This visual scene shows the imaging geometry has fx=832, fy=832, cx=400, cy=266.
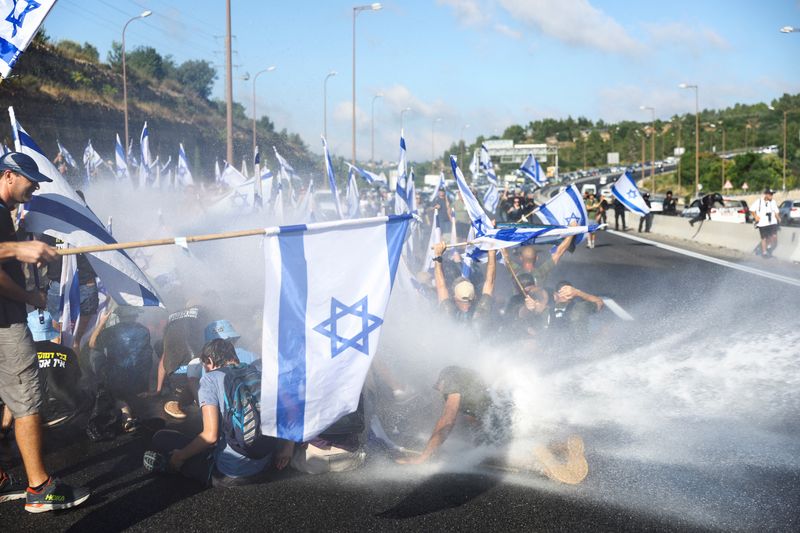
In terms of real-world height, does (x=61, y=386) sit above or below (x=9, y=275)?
below

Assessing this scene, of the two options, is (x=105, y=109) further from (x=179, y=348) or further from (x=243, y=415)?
(x=243, y=415)

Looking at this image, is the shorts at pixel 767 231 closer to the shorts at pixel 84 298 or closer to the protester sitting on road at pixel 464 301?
the protester sitting on road at pixel 464 301

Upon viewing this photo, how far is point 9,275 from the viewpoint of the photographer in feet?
15.6

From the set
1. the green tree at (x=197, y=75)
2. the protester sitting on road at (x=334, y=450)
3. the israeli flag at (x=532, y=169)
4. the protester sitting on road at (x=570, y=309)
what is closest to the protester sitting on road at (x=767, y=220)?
the israeli flag at (x=532, y=169)

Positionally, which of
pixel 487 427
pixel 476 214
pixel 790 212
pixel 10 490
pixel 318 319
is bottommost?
pixel 10 490

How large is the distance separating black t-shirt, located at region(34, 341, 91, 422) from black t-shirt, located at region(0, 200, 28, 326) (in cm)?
148

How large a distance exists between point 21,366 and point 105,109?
46.4m

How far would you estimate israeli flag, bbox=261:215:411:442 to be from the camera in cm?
461

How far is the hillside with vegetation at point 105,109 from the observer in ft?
129

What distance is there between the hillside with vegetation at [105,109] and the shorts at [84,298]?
18706 mm

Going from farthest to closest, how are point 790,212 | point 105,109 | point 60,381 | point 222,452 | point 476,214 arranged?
point 105,109
point 790,212
point 476,214
point 60,381
point 222,452

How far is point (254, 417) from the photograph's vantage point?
16.9 ft

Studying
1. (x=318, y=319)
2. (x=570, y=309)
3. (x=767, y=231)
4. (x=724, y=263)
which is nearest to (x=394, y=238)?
(x=318, y=319)

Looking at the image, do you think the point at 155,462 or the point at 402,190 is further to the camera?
the point at 402,190
